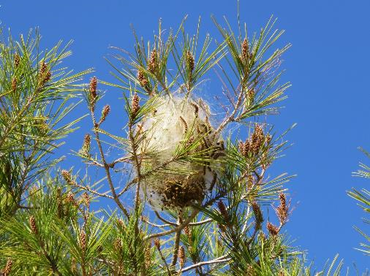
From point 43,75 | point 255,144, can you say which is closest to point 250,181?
point 255,144

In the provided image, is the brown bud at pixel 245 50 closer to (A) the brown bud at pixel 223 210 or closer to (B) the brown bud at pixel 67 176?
(A) the brown bud at pixel 223 210

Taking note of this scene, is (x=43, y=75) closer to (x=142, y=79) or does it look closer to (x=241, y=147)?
(x=142, y=79)

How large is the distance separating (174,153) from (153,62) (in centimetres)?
28

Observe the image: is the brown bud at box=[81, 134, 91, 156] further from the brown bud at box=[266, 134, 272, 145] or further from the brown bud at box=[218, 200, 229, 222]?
the brown bud at box=[266, 134, 272, 145]

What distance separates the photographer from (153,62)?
6.03 feet

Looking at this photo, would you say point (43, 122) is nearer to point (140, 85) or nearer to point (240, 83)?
point (140, 85)

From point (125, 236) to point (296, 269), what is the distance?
460 mm

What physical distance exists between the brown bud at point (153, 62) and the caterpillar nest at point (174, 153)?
87 millimetres

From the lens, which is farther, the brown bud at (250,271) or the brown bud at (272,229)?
the brown bud at (272,229)

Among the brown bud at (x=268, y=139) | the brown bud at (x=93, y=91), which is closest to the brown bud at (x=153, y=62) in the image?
the brown bud at (x=93, y=91)

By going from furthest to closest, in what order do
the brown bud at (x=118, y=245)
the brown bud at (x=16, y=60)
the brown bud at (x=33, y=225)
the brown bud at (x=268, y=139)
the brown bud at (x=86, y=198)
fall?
the brown bud at (x=86, y=198), the brown bud at (x=268, y=139), the brown bud at (x=16, y=60), the brown bud at (x=118, y=245), the brown bud at (x=33, y=225)

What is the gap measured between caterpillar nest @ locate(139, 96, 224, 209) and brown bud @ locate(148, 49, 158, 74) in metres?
0.09

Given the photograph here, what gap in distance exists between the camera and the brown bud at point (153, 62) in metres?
1.83

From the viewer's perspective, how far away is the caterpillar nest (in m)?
1.78
